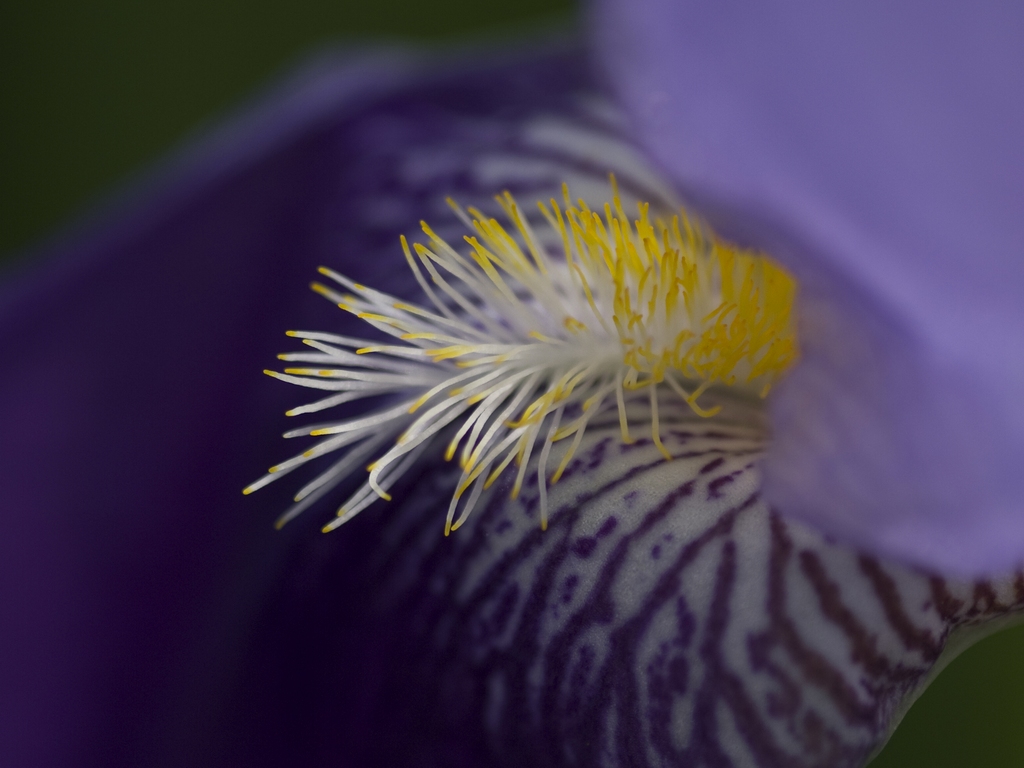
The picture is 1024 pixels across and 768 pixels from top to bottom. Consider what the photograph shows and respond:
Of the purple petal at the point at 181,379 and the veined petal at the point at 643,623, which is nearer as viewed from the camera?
the veined petal at the point at 643,623


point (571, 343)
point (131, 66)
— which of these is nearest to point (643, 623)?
point (571, 343)

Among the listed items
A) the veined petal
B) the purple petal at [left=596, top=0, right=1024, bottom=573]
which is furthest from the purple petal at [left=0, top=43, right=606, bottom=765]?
the purple petal at [left=596, top=0, right=1024, bottom=573]

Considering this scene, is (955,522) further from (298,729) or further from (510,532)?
(298,729)

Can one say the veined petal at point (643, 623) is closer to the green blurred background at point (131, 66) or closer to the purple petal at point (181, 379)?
the purple petal at point (181, 379)

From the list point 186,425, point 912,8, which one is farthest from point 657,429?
point 186,425

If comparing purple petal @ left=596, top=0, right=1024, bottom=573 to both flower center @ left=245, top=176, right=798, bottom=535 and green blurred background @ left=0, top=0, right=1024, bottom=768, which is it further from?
green blurred background @ left=0, top=0, right=1024, bottom=768

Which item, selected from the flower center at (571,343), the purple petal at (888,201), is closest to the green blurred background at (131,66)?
the flower center at (571,343)
